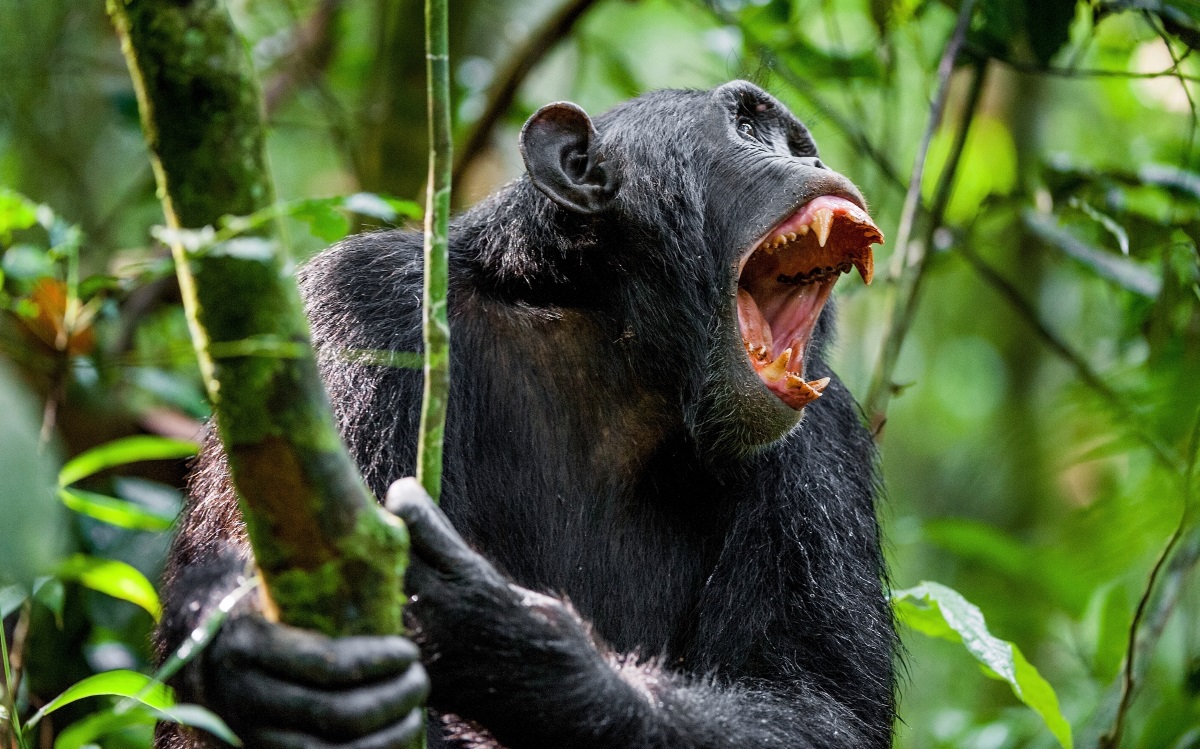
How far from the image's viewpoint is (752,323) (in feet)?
13.9

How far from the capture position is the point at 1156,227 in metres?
5.31

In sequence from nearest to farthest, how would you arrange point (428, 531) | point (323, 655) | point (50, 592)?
point (323, 655) < point (428, 531) < point (50, 592)

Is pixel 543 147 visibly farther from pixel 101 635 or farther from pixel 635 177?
pixel 101 635

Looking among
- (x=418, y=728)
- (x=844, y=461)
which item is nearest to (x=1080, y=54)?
(x=844, y=461)

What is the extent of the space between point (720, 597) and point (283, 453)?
221 cm

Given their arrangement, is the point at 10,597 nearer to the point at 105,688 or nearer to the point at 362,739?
the point at 105,688

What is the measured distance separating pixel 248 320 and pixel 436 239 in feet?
1.76

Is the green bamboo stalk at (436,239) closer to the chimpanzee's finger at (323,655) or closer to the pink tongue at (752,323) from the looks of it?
the chimpanzee's finger at (323,655)

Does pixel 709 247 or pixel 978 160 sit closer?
pixel 709 247

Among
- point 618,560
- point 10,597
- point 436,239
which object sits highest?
point 436,239

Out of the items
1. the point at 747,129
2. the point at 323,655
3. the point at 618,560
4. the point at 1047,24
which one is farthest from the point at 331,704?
the point at 1047,24

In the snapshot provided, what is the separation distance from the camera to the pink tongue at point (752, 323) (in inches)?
166

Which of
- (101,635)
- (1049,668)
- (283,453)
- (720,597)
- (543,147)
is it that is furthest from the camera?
(1049,668)

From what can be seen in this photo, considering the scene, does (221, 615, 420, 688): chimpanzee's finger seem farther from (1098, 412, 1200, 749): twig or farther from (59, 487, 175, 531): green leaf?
(1098, 412, 1200, 749): twig
